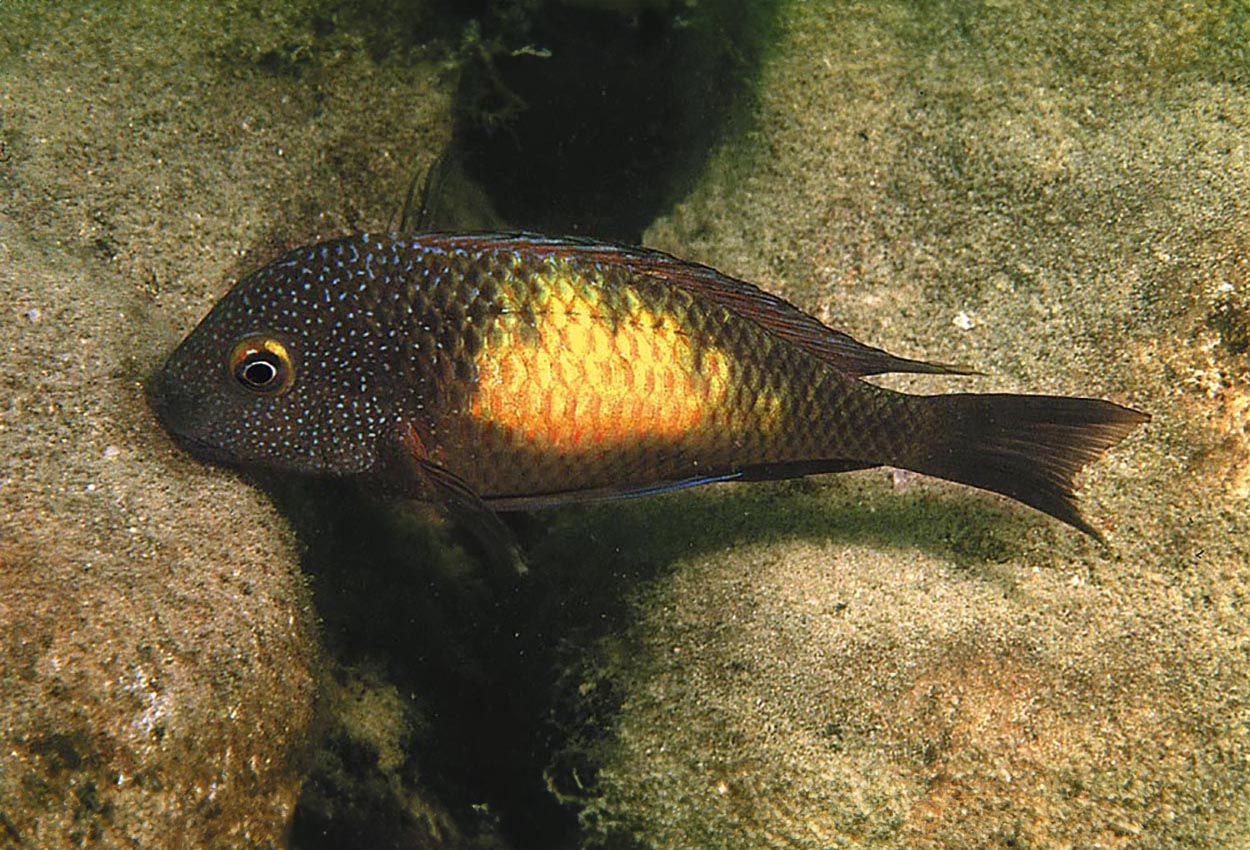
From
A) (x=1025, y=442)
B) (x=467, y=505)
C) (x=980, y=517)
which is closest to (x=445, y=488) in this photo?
(x=467, y=505)

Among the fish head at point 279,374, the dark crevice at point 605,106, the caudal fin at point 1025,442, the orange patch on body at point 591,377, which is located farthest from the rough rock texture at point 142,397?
the caudal fin at point 1025,442

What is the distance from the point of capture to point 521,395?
255 centimetres

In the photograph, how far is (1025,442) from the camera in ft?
8.50

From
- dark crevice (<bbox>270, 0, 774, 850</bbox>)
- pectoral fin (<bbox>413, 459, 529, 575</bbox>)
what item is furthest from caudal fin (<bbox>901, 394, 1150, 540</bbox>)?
pectoral fin (<bbox>413, 459, 529, 575</bbox>)

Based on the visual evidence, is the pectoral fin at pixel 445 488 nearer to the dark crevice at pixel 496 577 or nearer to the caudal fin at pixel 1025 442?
the dark crevice at pixel 496 577

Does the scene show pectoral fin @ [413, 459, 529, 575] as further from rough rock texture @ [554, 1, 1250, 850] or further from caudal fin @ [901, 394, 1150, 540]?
caudal fin @ [901, 394, 1150, 540]

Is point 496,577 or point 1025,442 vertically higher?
point 1025,442

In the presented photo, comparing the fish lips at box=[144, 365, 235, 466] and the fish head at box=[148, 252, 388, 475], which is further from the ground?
the fish head at box=[148, 252, 388, 475]

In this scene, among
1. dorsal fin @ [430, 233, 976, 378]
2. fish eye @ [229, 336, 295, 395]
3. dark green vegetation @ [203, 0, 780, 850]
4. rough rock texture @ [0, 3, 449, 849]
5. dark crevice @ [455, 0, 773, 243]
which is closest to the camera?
rough rock texture @ [0, 3, 449, 849]

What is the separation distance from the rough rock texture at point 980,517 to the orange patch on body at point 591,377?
0.84 metres

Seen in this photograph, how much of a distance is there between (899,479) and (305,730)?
2.37 meters

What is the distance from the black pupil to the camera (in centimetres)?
249

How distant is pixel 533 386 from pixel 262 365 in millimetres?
835

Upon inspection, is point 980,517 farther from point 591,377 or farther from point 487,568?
point 487,568
